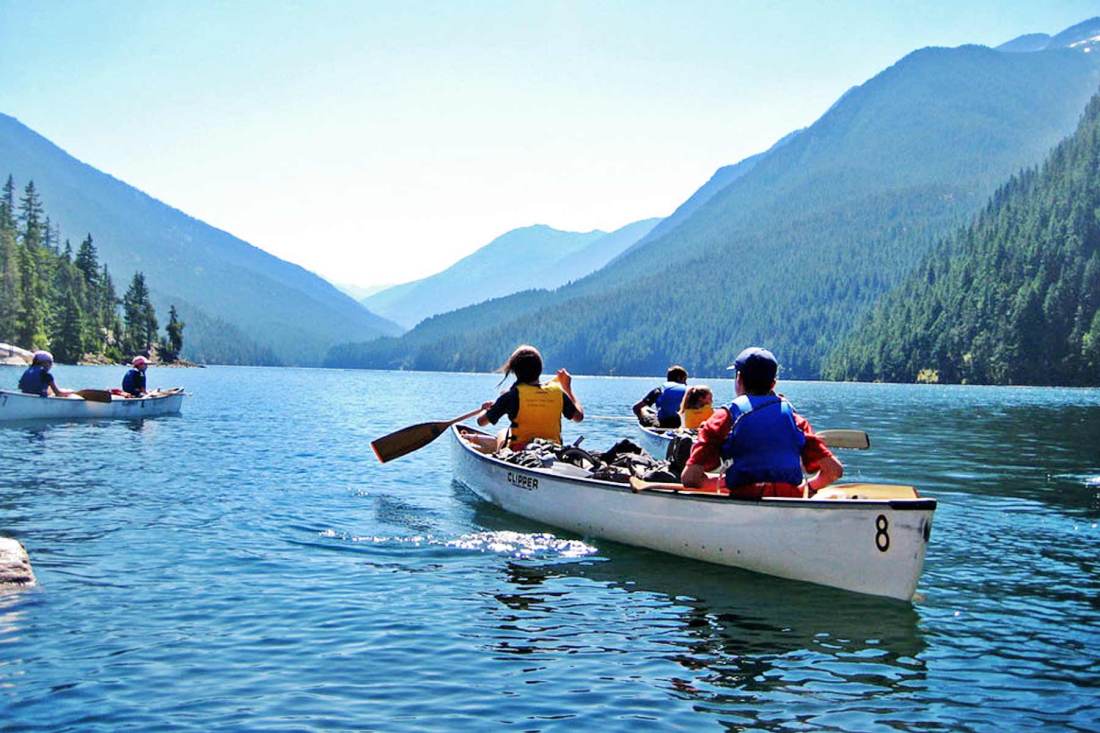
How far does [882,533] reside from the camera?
417 inches

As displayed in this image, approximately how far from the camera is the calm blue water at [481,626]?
25.3ft

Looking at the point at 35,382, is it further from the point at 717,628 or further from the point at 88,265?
the point at 88,265

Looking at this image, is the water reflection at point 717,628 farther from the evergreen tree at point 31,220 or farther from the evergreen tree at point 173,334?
the evergreen tree at point 31,220

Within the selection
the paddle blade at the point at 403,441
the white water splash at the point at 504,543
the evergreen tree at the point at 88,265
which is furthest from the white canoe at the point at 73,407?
the evergreen tree at the point at 88,265

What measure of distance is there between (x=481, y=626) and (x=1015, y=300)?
149 meters

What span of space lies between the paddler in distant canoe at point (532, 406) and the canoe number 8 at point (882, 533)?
7.24 meters

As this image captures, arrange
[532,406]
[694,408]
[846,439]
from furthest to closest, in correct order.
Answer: [694,408] → [532,406] → [846,439]

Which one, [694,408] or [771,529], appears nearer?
[771,529]

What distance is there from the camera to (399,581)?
1223 cm

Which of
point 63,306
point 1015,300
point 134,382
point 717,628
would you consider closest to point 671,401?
point 717,628

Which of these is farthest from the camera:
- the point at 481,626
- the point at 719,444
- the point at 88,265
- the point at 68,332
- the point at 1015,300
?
the point at 88,265

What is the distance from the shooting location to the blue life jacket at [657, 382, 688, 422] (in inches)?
1001

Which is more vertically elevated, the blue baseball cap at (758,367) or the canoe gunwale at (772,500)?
the blue baseball cap at (758,367)

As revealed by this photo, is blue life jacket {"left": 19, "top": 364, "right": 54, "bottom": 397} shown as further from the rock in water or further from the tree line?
the tree line
